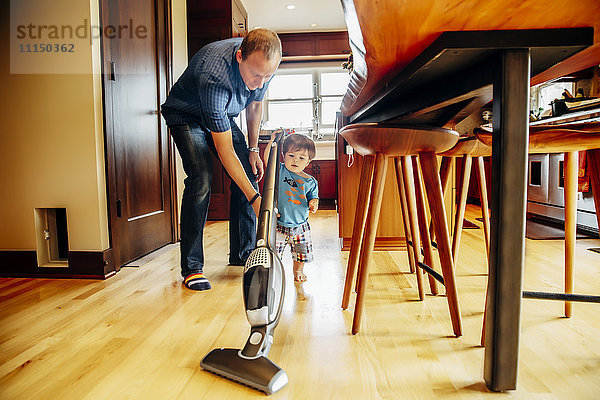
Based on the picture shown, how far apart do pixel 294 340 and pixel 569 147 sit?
0.95 m

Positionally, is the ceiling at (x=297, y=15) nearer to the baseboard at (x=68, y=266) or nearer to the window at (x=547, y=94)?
the window at (x=547, y=94)

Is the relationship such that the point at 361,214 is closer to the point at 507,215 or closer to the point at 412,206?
the point at 412,206

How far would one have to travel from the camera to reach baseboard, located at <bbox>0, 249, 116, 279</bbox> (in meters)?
1.90

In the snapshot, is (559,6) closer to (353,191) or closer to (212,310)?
(212,310)

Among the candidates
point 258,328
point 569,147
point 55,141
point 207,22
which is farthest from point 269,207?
point 207,22

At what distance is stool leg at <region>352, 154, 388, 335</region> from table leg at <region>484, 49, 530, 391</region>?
41 centimetres

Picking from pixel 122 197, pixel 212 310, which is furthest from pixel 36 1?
pixel 212 310

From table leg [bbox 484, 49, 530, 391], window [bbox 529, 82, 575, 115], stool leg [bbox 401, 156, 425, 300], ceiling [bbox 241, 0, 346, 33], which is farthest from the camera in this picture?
ceiling [bbox 241, 0, 346, 33]

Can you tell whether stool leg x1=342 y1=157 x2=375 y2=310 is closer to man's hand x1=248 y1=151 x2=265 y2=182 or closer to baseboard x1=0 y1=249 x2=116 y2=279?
man's hand x1=248 y1=151 x2=265 y2=182

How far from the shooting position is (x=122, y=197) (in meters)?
2.08

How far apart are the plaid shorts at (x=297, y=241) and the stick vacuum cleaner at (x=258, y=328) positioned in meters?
0.81

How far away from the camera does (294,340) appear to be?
1.16 meters

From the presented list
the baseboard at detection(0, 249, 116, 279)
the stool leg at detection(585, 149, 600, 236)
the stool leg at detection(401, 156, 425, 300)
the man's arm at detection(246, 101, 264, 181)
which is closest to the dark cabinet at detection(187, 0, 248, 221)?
the man's arm at detection(246, 101, 264, 181)

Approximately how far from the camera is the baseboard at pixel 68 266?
1896mm
